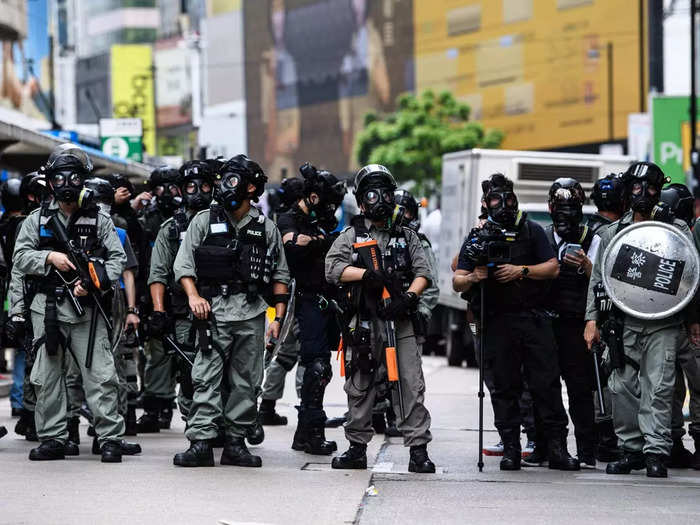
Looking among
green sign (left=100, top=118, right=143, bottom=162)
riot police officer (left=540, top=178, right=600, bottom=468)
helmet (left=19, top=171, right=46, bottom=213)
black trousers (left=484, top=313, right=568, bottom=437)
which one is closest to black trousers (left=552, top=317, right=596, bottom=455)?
riot police officer (left=540, top=178, right=600, bottom=468)

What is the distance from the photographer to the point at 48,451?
9781 millimetres

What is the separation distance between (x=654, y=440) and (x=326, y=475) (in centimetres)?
213

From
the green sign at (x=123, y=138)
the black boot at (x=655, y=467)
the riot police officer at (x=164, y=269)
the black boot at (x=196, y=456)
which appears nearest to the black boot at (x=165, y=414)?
the riot police officer at (x=164, y=269)

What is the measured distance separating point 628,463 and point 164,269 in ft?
12.2

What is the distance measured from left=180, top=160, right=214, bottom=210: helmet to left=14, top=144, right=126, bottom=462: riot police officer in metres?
1.37

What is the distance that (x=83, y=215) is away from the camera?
9922 millimetres

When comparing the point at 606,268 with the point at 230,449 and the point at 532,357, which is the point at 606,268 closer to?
the point at 532,357

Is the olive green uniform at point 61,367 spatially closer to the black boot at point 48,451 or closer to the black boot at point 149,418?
the black boot at point 48,451

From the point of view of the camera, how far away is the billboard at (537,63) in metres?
72.5

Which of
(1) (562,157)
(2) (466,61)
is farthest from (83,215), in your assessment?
(2) (466,61)

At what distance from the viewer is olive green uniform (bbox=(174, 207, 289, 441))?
9.63 meters

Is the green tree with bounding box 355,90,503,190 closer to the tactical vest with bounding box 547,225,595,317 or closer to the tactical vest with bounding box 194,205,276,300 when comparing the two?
the tactical vest with bounding box 547,225,595,317

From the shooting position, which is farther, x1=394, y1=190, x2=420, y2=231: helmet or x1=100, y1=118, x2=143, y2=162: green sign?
x1=100, y1=118, x2=143, y2=162: green sign

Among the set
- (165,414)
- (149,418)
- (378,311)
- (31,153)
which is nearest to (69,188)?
(378,311)
